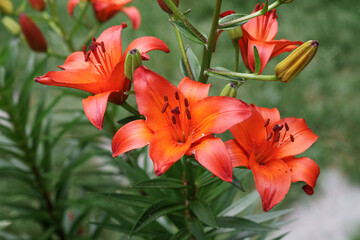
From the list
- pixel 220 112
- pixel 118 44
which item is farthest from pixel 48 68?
pixel 220 112

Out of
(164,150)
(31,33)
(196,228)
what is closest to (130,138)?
(164,150)

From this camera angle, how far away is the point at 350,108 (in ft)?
7.30

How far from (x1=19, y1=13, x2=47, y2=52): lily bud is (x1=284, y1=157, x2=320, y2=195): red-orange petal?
773 millimetres

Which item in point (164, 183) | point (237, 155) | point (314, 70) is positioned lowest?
point (314, 70)

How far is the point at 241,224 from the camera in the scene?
765mm

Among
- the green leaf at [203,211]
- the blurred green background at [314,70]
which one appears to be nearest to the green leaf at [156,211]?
the green leaf at [203,211]

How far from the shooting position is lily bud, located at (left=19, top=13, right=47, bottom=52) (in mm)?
1047

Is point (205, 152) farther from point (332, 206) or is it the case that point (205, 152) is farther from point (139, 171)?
point (332, 206)

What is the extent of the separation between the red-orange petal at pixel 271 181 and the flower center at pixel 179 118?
0.11 metres

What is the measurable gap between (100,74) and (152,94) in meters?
0.12

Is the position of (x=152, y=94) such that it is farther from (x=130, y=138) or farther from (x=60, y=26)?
(x=60, y=26)

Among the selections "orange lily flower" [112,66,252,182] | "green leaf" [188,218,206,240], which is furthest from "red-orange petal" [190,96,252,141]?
"green leaf" [188,218,206,240]

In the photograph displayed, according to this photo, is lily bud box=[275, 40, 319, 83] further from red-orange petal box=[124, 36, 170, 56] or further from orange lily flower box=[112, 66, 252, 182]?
red-orange petal box=[124, 36, 170, 56]

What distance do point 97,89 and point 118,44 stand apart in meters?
0.10
